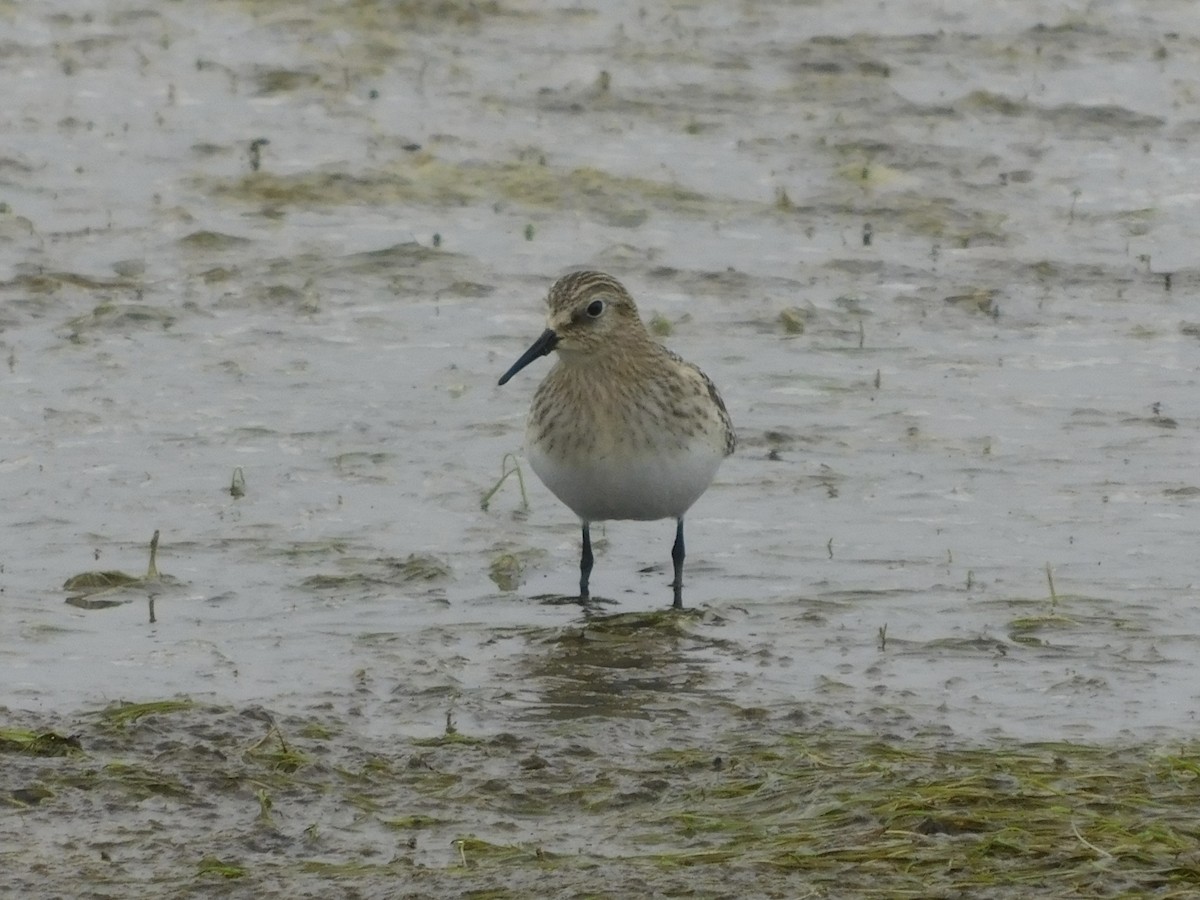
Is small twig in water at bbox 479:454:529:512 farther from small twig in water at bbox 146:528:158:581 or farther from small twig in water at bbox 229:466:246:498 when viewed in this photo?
small twig in water at bbox 146:528:158:581

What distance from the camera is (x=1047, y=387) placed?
44.5ft

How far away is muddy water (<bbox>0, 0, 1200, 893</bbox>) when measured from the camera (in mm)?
9344

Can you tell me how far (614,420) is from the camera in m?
10.4

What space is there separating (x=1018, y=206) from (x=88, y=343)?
6.85 m

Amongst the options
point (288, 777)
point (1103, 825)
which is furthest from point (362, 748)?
point (1103, 825)

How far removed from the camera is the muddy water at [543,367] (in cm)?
934

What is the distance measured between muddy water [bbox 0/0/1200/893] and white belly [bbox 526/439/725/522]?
1.59 feet

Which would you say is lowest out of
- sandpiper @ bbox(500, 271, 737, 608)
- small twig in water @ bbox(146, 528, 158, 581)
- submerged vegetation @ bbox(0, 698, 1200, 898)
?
submerged vegetation @ bbox(0, 698, 1200, 898)

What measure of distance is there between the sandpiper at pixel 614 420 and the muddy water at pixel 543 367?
53 cm

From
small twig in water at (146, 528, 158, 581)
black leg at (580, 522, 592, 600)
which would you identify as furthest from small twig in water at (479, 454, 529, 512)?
small twig in water at (146, 528, 158, 581)

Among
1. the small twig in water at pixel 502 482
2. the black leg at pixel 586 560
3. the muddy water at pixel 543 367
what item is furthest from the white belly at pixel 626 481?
the small twig in water at pixel 502 482

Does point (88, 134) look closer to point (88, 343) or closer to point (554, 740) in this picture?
point (88, 343)

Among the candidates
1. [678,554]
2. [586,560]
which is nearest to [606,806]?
[586,560]

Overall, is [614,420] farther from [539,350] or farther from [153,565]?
[153,565]
